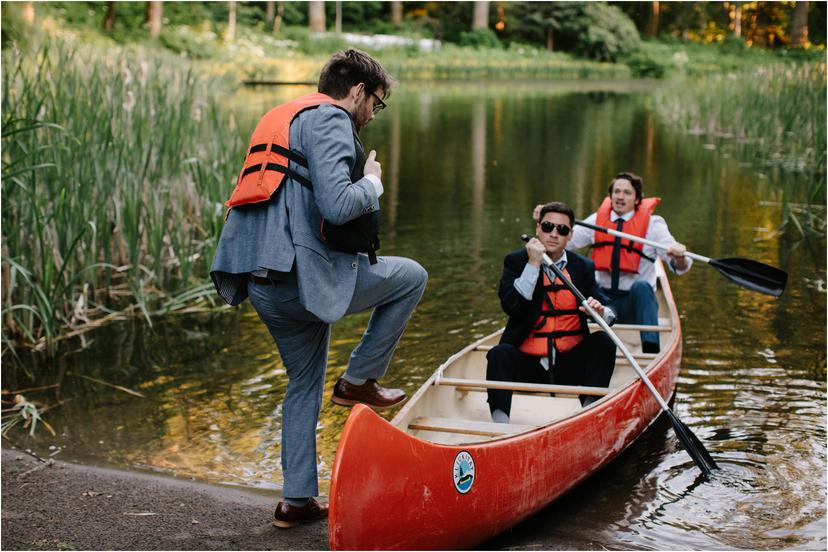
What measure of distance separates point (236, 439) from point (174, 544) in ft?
4.53

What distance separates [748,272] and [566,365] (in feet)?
4.42

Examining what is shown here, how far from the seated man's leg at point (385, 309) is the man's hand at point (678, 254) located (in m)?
2.25

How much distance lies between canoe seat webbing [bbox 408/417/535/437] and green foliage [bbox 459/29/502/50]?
3955 cm

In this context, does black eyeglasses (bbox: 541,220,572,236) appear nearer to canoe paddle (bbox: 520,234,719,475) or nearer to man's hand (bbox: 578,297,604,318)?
canoe paddle (bbox: 520,234,719,475)

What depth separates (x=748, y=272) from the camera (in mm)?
5418

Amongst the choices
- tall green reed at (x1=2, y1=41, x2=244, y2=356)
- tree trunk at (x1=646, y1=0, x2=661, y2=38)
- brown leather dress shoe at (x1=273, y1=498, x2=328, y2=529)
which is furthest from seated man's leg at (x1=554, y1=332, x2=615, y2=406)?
tree trunk at (x1=646, y1=0, x2=661, y2=38)

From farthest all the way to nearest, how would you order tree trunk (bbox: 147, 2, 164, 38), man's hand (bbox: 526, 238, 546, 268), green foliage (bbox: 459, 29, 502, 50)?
green foliage (bbox: 459, 29, 502, 50) → tree trunk (bbox: 147, 2, 164, 38) → man's hand (bbox: 526, 238, 546, 268)

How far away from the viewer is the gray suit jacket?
3.04 meters

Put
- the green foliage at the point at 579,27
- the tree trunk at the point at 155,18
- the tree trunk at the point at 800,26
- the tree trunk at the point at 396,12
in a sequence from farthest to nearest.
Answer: the tree trunk at the point at 396,12
the green foliage at the point at 579,27
the tree trunk at the point at 800,26
the tree trunk at the point at 155,18

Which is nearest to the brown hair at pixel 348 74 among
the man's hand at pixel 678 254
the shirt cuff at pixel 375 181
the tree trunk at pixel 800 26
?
the shirt cuff at pixel 375 181

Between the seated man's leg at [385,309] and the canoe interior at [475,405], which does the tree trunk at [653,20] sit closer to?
the canoe interior at [475,405]

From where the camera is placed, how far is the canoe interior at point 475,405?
414 centimetres

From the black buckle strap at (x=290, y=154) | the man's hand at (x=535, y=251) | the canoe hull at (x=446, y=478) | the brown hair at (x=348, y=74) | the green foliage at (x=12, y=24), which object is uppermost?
the green foliage at (x=12, y=24)

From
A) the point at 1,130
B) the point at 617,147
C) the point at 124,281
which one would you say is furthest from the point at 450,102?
the point at 1,130
